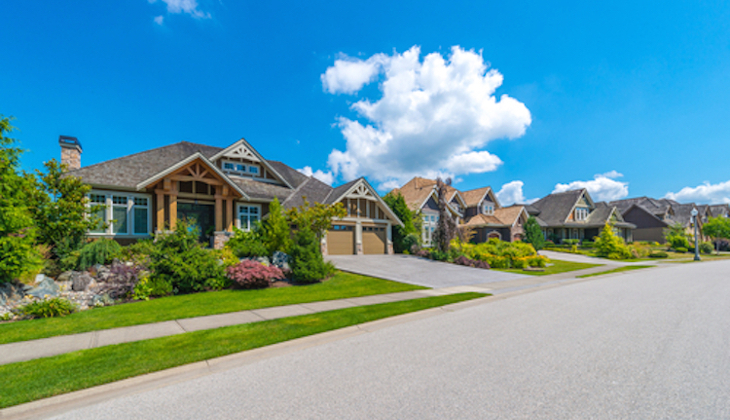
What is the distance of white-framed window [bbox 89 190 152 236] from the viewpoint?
17.7 m

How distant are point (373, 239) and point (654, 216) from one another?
160ft

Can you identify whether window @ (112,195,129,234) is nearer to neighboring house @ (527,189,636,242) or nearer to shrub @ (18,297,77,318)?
shrub @ (18,297,77,318)

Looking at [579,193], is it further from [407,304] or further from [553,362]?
[553,362]

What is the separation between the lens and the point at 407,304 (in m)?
9.66

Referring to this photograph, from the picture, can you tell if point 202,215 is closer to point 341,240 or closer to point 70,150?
point 70,150

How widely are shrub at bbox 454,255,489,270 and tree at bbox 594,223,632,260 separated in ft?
62.8

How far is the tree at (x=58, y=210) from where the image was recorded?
12.9 m

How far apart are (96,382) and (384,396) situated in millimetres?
3740

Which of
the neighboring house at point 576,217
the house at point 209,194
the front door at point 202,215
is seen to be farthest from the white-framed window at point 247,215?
the neighboring house at point 576,217

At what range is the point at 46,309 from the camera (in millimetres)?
8562

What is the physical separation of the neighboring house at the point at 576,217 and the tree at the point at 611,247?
9.44m

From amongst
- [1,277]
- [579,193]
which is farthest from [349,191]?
[579,193]

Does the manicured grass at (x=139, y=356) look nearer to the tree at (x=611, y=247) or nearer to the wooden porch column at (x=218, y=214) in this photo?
the wooden porch column at (x=218, y=214)

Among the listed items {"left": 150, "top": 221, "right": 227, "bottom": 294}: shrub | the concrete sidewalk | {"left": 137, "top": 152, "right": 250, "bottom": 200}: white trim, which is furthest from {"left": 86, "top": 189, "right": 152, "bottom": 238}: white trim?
the concrete sidewalk
